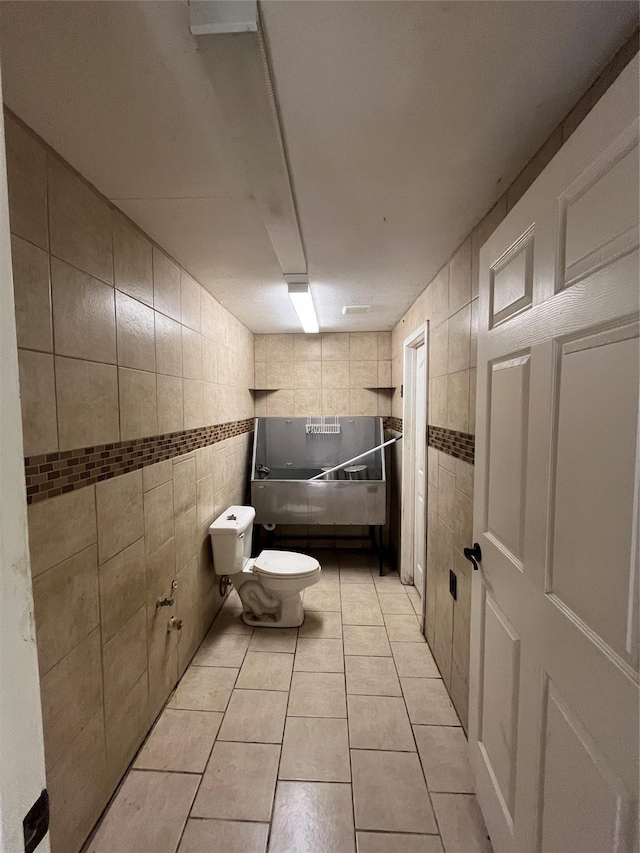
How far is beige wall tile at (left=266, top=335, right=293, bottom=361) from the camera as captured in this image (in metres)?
3.62

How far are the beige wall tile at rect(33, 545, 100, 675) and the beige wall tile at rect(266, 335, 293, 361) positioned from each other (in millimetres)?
2710

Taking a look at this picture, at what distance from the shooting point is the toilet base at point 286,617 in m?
2.33

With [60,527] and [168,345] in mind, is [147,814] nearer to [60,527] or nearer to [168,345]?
[60,527]

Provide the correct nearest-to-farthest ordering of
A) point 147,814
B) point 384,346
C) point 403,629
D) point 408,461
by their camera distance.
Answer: point 147,814
point 403,629
point 408,461
point 384,346

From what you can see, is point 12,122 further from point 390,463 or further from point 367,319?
point 390,463

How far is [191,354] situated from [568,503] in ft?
6.21

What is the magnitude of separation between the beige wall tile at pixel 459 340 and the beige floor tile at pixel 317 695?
5.61ft

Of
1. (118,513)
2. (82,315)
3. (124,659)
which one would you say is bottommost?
(124,659)

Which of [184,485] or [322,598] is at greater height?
[184,485]

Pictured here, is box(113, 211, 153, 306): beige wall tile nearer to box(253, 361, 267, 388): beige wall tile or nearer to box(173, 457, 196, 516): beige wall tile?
box(173, 457, 196, 516): beige wall tile

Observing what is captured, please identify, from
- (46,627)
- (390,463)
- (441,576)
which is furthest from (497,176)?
(390,463)

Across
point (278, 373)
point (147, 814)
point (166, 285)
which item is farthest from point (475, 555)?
point (278, 373)

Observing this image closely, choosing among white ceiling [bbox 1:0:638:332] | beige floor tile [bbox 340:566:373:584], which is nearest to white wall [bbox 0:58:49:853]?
white ceiling [bbox 1:0:638:332]

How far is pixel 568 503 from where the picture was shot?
0.73 m
